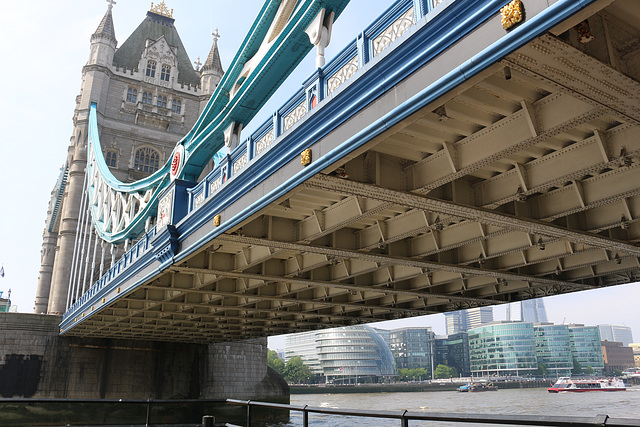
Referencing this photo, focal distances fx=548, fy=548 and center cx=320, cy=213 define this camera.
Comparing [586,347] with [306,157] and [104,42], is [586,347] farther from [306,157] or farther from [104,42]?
[306,157]

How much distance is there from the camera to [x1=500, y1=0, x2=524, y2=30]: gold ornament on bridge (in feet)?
16.6

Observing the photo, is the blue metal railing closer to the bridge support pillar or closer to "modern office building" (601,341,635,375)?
the bridge support pillar

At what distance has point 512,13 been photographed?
5.12 metres

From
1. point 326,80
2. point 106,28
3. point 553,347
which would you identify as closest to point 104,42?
point 106,28

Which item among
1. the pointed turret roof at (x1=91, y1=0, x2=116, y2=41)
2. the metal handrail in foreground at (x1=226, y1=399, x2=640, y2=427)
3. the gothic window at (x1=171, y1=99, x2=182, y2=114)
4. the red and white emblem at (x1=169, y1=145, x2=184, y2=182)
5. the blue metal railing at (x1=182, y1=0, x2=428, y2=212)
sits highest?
the pointed turret roof at (x1=91, y1=0, x2=116, y2=41)

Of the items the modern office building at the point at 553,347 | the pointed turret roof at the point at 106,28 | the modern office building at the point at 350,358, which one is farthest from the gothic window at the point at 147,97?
the modern office building at the point at 553,347

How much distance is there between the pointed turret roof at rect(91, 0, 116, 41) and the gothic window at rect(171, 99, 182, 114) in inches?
379

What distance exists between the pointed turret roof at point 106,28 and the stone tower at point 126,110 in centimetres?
11

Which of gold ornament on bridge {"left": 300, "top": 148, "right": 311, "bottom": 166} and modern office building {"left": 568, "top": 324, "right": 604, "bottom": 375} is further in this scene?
modern office building {"left": 568, "top": 324, "right": 604, "bottom": 375}

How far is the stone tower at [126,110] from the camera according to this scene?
55047 mm

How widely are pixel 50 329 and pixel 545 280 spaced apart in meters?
31.2

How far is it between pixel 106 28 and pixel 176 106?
11.4 meters

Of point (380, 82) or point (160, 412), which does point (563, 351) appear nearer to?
point (160, 412)

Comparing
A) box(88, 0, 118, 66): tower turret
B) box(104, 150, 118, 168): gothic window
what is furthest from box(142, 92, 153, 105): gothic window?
box(104, 150, 118, 168): gothic window
